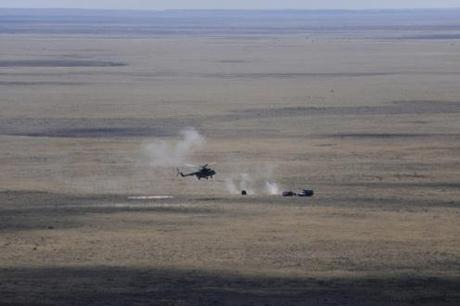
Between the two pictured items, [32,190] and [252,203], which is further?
[32,190]

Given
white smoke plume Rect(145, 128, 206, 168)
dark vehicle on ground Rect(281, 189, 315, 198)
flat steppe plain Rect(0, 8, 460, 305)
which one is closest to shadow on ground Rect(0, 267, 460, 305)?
flat steppe plain Rect(0, 8, 460, 305)

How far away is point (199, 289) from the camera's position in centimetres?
3638

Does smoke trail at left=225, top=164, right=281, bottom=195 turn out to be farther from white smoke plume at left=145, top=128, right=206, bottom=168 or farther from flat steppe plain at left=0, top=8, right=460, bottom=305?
white smoke plume at left=145, top=128, right=206, bottom=168

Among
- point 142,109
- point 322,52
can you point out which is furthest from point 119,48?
point 142,109

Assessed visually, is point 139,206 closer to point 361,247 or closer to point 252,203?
point 252,203

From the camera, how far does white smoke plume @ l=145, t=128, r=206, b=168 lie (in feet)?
222

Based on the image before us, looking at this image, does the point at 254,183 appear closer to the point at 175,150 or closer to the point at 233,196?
the point at 233,196

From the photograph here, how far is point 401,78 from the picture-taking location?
130 metres

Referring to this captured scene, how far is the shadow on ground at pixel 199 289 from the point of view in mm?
34906

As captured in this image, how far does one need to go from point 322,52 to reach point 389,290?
146 metres

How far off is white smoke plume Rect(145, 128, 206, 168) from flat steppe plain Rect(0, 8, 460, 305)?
0.73 meters

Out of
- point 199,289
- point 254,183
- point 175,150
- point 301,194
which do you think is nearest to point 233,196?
point 301,194

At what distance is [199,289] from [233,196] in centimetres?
1911

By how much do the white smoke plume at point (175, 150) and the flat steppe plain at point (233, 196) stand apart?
729mm
